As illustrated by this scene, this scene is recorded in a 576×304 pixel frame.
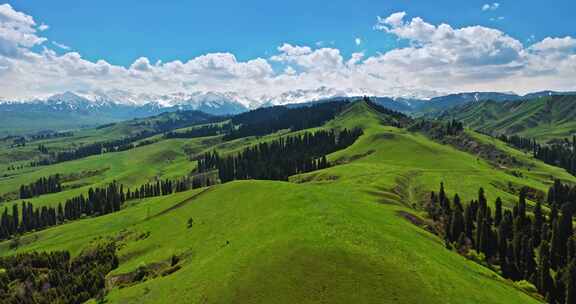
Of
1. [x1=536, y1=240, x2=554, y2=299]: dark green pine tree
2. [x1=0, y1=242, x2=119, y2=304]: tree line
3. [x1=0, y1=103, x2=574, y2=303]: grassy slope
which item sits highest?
[x1=0, y1=103, x2=574, y2=303]: grassy slope

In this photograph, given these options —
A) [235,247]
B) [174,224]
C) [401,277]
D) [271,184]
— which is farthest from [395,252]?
[174,224]

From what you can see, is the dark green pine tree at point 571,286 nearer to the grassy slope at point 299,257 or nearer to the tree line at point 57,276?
the grassy slope at point 299,257

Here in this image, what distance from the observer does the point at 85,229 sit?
15450 cm

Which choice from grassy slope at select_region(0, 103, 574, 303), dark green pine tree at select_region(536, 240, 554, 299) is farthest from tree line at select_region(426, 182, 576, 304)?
grassy slope at select_region(0, 103, 574, 303)

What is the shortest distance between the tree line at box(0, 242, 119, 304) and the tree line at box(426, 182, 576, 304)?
89.0m

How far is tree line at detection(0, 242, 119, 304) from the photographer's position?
94312 mm

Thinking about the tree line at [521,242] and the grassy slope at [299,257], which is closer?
the grassy slope at [299,257]

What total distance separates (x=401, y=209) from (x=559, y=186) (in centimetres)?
10673

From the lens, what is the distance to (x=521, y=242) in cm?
10519

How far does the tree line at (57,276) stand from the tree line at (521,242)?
8897cm

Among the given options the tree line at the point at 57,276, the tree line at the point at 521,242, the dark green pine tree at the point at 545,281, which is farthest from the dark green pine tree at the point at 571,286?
the tree line at the point at 57,276

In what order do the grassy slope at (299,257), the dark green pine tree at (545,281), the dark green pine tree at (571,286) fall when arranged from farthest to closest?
the dark green pine tree at (545,281), the dark green pine tree at (571,286), the grassy slope at (299,257)

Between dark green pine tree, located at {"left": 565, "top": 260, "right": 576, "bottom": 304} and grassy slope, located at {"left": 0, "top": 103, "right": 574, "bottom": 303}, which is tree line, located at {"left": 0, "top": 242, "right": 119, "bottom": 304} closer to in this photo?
grassy slope, located at {"left": 0, "top": 103, "right": 574, "bottom": 303}

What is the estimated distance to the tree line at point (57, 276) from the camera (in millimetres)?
94312
